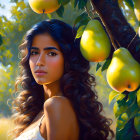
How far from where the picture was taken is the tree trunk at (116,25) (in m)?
0.74

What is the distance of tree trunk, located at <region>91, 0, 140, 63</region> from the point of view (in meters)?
0.74

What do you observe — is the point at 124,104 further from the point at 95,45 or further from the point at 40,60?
the point at 40,60

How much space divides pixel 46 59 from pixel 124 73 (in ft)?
1.93

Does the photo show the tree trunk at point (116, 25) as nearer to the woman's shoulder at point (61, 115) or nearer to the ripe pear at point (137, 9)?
the ripe pear at point (137, 9)

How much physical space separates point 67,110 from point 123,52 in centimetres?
54

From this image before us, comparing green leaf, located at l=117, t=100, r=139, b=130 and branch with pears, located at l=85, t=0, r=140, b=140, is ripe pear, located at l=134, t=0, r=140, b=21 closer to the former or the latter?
branch with pears, located at l=85, t=0, r=140, b=140

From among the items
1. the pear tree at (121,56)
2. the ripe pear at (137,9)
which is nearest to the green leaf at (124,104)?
the pear tree at (121,56)

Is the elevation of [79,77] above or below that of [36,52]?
below

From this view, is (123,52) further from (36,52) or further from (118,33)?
(36,52)

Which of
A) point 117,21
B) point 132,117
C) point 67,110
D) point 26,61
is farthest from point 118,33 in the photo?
point 26,61

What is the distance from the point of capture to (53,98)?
117cm

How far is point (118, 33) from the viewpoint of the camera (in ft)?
2.44

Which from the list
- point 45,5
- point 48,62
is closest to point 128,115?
point 45,5

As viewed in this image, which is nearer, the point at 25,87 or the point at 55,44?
the point at 55,44
